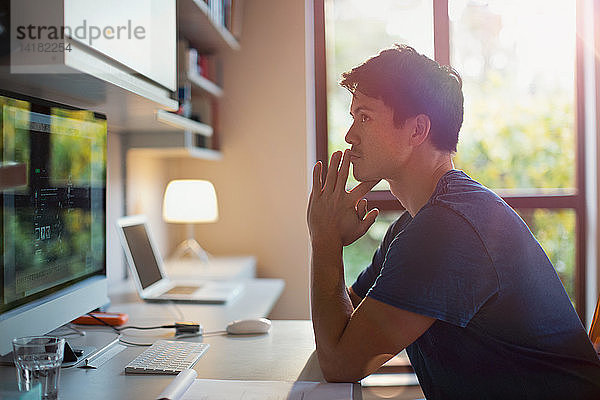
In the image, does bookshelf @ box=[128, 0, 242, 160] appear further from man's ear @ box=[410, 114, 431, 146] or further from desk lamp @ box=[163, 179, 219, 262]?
man's ear @ box=[410, 114, 431, 146]

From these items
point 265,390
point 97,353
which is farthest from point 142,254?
point 265,390

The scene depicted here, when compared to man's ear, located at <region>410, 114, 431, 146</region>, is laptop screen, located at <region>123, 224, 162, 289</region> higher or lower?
lower

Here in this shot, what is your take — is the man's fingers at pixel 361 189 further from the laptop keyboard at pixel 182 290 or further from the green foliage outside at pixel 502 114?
the green foliage outside at pixel 502 114

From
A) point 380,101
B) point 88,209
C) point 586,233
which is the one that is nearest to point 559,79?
point 586,233

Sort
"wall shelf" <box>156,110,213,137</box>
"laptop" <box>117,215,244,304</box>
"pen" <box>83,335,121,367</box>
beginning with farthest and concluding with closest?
"laptop" <box>117,215,244,304</box>, "wall shelf" <box>156,110,213,137</box>, "pen" <box>83,335,121,367</box>

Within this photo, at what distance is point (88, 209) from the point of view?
4.81ft

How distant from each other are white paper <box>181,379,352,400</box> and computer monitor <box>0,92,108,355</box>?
1.17 ft

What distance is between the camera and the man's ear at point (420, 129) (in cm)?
138

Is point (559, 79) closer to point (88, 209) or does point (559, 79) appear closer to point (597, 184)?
point (597, 184)

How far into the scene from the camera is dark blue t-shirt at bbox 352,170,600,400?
109 centimetres

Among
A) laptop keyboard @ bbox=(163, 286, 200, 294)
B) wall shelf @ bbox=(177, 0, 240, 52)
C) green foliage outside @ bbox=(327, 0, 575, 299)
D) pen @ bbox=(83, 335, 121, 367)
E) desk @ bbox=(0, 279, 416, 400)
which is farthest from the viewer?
green foliage outside @ bbox=(327, 0, 575, 299)

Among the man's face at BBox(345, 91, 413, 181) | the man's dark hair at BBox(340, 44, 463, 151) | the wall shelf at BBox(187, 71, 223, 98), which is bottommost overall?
the man's face at BBox(345, 91, 413, 181)

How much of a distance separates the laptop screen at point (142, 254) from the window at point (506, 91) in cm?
137

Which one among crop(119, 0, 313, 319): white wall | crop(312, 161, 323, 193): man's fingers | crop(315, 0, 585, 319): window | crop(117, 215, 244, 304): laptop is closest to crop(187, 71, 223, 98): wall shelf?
crop(119, 0, 313, 319): white wall
